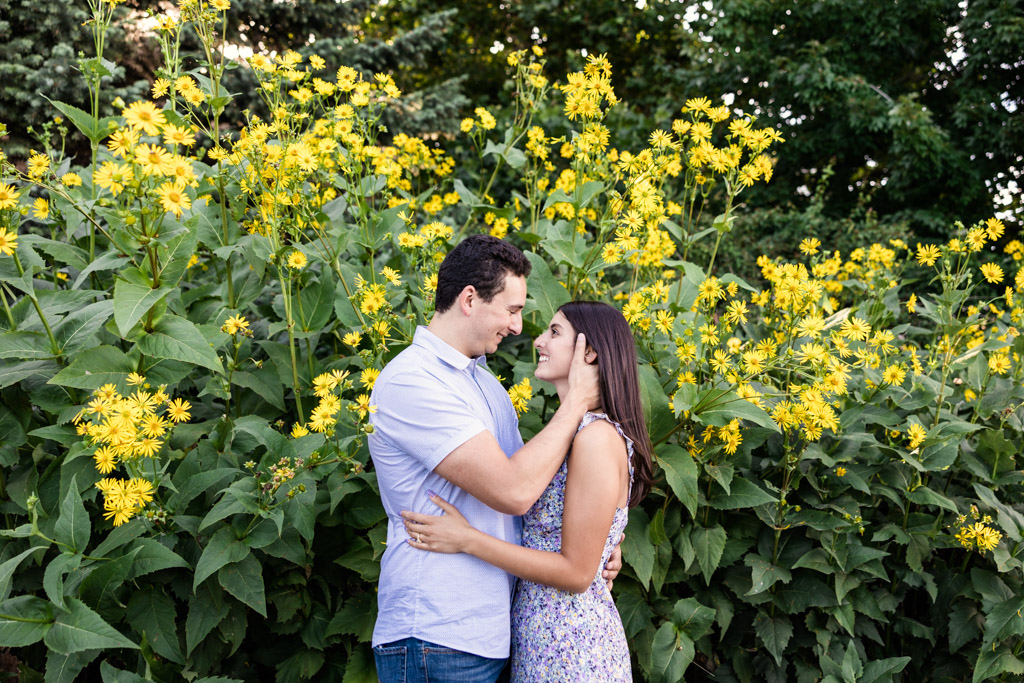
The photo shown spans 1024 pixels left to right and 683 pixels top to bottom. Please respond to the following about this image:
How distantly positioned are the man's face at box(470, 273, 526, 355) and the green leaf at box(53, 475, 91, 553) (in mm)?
1028

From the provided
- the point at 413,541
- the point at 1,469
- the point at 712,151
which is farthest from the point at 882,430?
the point at 1,469

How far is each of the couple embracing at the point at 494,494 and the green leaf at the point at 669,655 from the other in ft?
1.11

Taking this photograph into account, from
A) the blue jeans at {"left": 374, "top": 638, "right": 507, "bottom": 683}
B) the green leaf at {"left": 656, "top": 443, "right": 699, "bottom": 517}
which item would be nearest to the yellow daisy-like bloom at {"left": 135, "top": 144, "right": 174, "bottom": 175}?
the blue jeans at {"left": 374, "top": 638, "right": 507, "bottom": 683}

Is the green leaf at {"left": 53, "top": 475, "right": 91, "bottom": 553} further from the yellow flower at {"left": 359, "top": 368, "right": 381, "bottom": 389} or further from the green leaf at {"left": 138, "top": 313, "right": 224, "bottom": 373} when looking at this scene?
the yellow flower at {"left": 359, "top": 368, "right": 381, "bottom": 389}

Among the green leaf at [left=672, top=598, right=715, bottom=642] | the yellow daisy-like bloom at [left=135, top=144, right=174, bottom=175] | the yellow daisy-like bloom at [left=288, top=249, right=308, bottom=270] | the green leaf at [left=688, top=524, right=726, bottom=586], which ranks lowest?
the green leaf at [left=672, top=598, right=715, bottom=642]

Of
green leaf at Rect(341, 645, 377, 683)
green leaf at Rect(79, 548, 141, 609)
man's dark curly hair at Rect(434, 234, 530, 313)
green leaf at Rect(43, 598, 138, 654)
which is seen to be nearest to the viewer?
green leaf at Rect(43, 598, 138, 654)

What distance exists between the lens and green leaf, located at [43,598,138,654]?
158 cm

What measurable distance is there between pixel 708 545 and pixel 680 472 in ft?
1.02

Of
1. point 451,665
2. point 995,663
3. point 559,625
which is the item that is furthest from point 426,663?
point 995,663

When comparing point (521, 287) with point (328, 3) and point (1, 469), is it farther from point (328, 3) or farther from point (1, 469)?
point (328, 3)

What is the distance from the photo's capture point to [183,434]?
6.97ft

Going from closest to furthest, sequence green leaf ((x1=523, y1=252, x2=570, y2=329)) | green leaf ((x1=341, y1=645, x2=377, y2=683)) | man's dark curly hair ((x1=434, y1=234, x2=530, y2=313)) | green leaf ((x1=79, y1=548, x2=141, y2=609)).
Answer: green leaf ((x1=79, y1=548, x2=141, y2=609))
man's dark curly hair ((x1=434, y1=234, x2=530, y2=313))
green leaf ((x1=341, y1=645, x2=377, y2=683))
green leaf ((x1=523, y1=252, x2=570, y2=329))

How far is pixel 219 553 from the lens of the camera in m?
1.79

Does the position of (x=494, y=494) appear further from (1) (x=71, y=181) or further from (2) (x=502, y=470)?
(1) (x=71, y=181)
